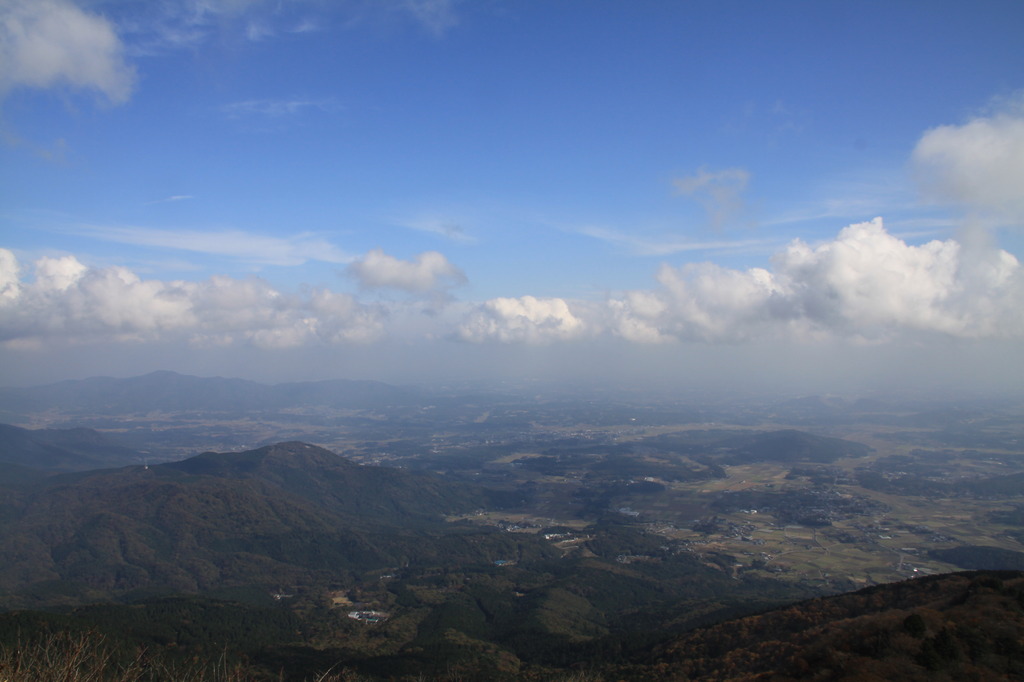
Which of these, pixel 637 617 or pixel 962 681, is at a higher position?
pixel 962 681

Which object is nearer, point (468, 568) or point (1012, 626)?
point (1012, 626)

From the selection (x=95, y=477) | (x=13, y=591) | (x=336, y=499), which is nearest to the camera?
(x=13, y=591)

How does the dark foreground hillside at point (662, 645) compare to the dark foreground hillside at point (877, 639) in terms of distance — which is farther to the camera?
the dark foreground hillside at point (877, 639)

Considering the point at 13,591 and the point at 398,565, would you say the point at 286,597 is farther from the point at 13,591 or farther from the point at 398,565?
the point at 13,591

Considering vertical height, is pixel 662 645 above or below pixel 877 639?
below

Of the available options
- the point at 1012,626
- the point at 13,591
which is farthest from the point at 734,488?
the point at 13,591

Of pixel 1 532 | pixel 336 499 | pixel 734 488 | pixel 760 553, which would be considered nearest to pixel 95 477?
pixel 1 532

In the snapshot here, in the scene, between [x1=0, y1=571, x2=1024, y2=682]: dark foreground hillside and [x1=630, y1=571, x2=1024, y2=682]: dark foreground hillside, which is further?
[x1=630, y1=571, x2=1024, y2=682]: dark foreground hillside

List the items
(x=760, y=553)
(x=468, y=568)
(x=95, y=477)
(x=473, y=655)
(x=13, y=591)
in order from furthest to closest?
(x=95, y=477) → (x=760, y=553) → (x=468, y=568) → (x=13, y=591) → (x=473, y=655)

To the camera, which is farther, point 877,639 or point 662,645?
point 662,645

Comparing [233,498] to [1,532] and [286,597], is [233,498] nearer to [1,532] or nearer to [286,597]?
[1,532]
